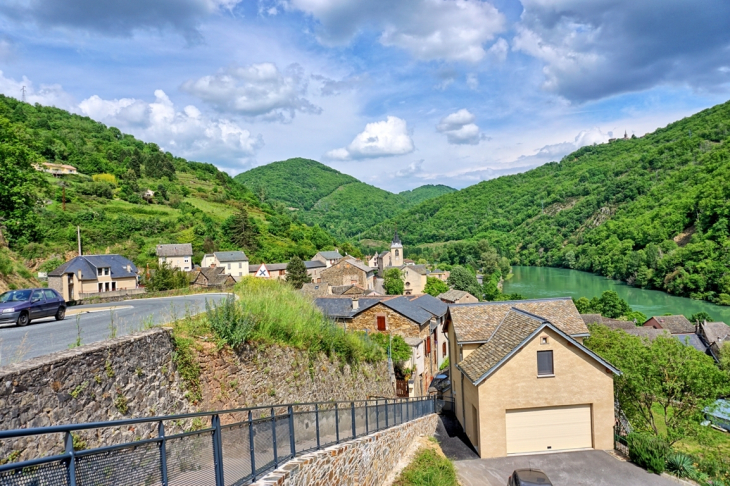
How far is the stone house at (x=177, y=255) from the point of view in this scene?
63319mm

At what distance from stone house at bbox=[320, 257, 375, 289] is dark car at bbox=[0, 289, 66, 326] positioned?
50737 millimetres

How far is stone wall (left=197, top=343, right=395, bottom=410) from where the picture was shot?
26.7ft

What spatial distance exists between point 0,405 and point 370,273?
6110 cm

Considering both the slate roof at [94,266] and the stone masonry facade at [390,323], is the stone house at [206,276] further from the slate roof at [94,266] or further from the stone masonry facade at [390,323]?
the stone masonry facade at [390,323]

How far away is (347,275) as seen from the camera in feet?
205

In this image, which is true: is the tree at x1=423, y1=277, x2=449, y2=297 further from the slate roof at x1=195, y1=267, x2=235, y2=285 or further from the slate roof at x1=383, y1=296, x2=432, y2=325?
the slate roof at x1=383, y1=296, x2=432, y2=325

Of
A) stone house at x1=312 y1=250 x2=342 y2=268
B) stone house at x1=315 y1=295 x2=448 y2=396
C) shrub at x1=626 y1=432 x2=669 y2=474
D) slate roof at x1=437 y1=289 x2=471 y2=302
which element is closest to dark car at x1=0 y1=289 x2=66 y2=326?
stone house at x1=315 y1=295 x2=448 y2=396

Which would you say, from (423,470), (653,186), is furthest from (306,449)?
(653,186)

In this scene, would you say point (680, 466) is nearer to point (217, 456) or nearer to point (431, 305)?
point (217, 456)

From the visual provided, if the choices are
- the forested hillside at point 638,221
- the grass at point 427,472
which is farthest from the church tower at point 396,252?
the grass at point 427,472

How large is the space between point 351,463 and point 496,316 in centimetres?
1414

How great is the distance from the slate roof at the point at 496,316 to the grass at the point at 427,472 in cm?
649

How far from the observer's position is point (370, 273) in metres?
65.2

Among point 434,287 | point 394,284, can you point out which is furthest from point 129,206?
point 434,287
